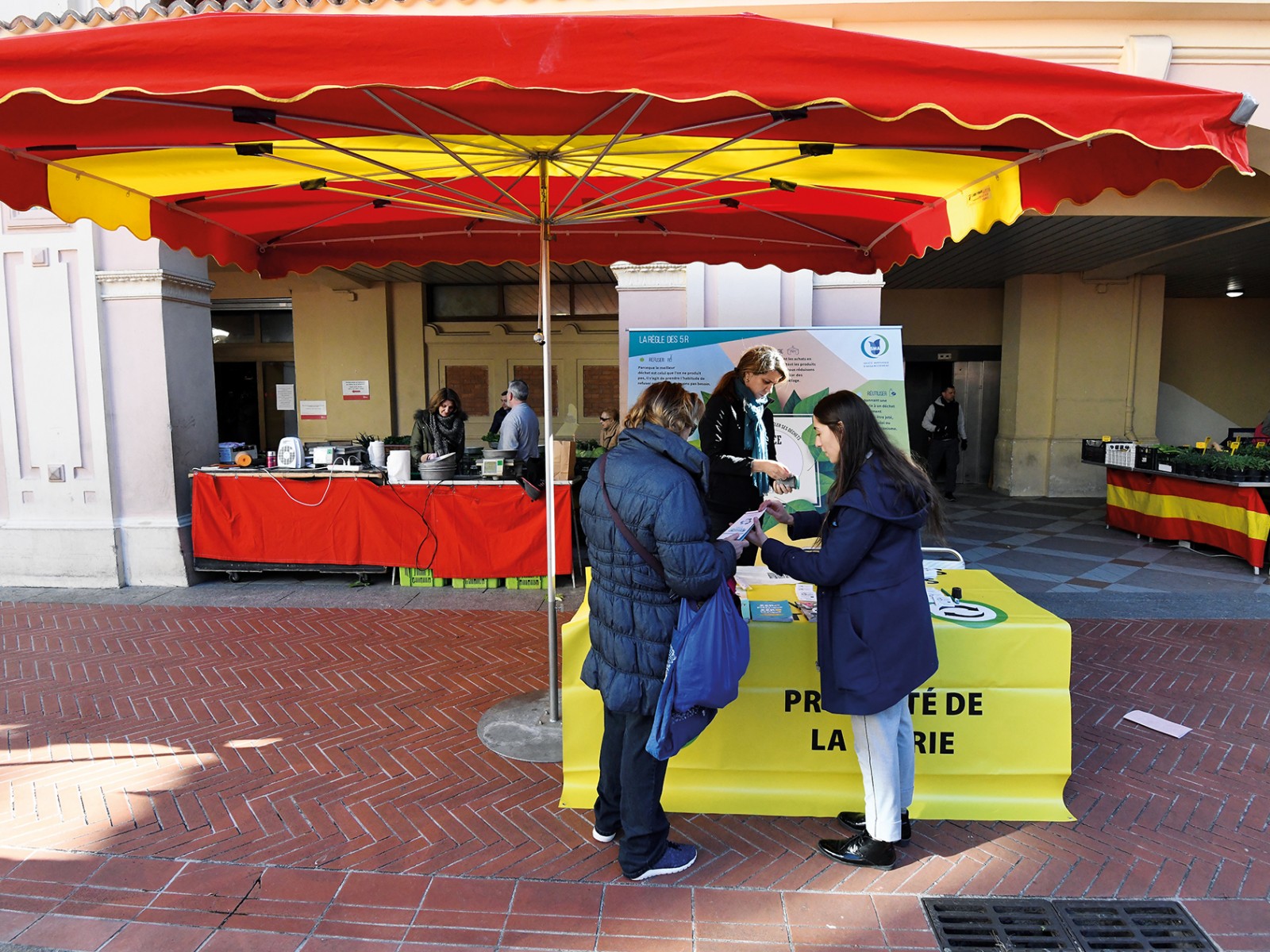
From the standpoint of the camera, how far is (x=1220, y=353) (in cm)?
1466

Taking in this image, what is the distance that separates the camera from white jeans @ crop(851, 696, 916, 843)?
9.11 feet

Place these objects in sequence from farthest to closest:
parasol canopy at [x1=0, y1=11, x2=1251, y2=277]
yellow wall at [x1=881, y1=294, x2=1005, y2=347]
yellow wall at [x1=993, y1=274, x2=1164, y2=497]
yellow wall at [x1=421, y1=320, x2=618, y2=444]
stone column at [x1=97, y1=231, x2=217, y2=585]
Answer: yellow wall at [x1=881, y1=294, x2=1005, y2=347]
yellow wall at [x1=421, y1=320, x2=618, y2=444]
yellow wall at [x1=993, y1=274, x2=1164, y2=497]
stone column at [x1=97, y1=231, x2=217, y2=585]
parasol canopy at [x1=0, y1=11, x2=1251, y2=277]

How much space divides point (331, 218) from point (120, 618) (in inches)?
157

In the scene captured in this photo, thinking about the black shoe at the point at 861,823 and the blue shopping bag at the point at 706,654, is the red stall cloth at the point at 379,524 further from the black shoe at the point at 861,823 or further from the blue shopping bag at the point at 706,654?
the blue shopping bag at the point at 706,654

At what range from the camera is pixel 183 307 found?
7.12m

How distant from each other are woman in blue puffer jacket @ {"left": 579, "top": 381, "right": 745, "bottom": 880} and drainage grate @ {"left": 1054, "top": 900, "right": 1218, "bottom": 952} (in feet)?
4.95

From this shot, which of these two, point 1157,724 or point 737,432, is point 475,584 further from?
point 1157,724

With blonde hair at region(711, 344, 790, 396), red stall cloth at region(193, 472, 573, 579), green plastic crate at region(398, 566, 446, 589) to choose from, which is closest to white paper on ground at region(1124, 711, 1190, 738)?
blonde hair at region(711, 344, 790, 396)

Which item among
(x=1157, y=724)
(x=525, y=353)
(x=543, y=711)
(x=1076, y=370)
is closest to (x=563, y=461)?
(x=543, y=711)

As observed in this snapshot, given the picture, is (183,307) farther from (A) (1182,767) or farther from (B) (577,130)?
(A) (1182,767)

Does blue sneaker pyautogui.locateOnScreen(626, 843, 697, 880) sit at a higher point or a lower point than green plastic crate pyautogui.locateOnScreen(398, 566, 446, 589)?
lower

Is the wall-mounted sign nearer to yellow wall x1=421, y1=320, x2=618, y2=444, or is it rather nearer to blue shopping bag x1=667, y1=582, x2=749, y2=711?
yellow wall x1=421, y1=320, x2=618, y2=444

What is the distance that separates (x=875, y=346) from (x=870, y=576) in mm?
4519

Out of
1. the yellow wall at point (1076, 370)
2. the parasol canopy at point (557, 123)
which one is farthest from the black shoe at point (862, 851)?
the yellow wall at point (1076, 370)
